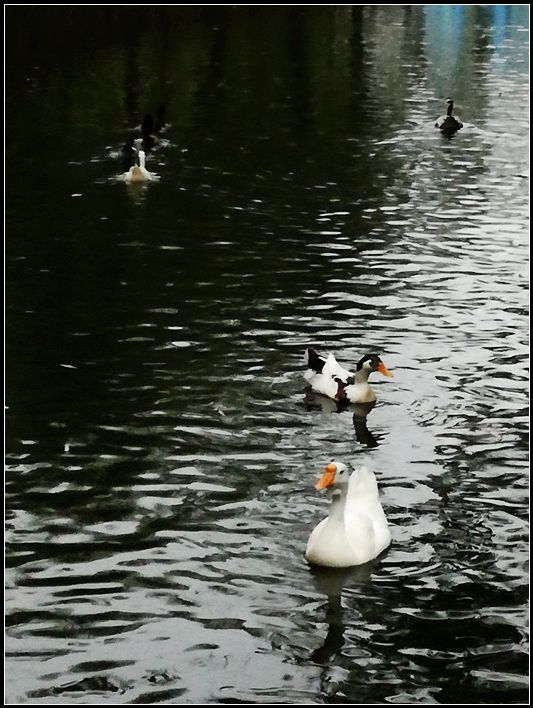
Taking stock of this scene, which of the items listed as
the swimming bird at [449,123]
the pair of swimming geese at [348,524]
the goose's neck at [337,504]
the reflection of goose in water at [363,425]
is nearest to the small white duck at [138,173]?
the swimming bird at [449,123]

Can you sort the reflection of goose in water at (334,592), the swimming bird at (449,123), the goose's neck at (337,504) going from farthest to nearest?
the swimming bird at (449,123), the goose's neck at (337,504), the reflection of goose in water at (334,592)

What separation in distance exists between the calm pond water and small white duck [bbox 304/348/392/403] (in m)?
0.25

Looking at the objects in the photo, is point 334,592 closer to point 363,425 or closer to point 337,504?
point 337,504

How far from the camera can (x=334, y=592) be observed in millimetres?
11867

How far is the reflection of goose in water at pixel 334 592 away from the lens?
10867mm

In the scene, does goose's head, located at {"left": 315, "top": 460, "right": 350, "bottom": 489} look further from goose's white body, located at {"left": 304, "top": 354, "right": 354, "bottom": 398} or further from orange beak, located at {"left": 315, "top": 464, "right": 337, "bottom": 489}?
goose's white body, located at {"left": 304, "top": 354, "right": 354, "bottom": 398}

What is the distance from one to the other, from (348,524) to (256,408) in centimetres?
413

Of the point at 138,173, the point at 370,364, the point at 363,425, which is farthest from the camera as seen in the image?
the point at 138,173

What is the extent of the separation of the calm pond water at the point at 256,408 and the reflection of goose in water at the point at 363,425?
0.05 metres

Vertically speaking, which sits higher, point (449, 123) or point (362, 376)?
point (449, 123)

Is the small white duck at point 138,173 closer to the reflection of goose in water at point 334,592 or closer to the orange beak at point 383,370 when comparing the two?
the orange beak at point 383,370

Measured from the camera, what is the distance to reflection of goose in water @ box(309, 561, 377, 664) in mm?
10867

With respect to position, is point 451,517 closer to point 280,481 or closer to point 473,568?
point 473,568

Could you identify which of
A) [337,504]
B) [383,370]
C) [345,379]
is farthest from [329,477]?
[383,370]
